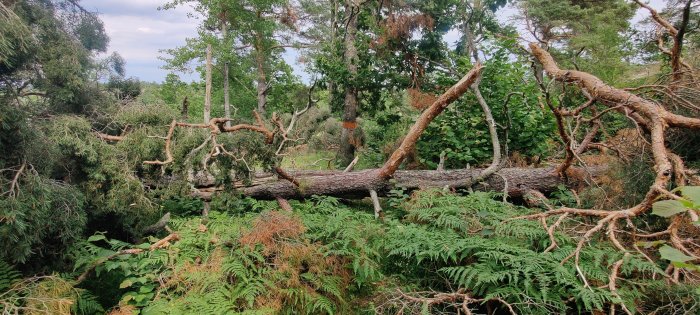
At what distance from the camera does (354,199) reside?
6863mm

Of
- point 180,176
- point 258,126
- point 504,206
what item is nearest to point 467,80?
point 504,206

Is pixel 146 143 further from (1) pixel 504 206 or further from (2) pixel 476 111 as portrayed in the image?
(2) pixel 476 111

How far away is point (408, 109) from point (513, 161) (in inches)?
129

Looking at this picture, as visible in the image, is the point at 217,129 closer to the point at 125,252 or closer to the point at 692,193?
the point at 125,252

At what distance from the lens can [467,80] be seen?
17.8 feet

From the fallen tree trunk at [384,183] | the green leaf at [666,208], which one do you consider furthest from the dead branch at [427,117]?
the green leaf at [666,208]

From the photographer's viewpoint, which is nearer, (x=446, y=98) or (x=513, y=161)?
(x=446, y=98)

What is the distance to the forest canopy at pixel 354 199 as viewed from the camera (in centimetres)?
295

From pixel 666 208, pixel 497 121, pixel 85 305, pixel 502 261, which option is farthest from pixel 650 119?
pixel 85 305

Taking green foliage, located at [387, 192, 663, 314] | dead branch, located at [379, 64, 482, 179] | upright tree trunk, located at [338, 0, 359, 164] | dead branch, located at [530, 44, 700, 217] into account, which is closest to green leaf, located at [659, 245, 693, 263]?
green foliage, located at [387, 192, 663, 314]

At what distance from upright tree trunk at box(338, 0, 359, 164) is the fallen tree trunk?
2.85 m

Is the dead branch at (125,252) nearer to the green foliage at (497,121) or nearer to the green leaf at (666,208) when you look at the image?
the green leaf at (666,208)

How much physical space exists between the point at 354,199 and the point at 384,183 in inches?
34.7

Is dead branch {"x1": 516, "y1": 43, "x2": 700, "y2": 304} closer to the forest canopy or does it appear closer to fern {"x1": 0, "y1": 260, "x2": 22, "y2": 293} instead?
the forest canopy
